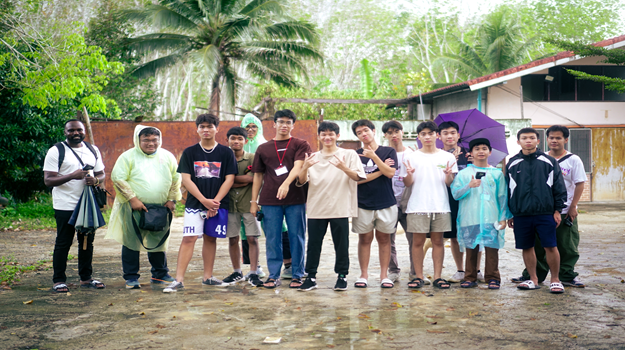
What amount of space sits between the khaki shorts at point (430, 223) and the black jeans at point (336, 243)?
691 mm

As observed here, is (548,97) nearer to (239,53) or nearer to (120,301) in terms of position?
A: (239,53)

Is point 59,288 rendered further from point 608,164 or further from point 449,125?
point 608,164

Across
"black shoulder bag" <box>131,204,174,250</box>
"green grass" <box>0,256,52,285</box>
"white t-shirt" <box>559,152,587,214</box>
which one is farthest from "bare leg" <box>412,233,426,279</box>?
"green grass" <box>0,256,52,285</box>

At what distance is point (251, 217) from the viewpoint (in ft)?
18.9

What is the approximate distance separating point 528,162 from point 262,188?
2.66m

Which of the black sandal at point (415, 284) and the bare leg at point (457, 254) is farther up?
the bare leg at point (457, 254)

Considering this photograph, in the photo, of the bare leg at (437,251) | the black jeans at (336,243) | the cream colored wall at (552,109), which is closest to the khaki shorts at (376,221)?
the black jeans at (336,243)

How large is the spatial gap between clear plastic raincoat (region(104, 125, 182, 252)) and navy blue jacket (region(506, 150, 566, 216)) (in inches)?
138

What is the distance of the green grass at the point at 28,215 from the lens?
10602 millimetres

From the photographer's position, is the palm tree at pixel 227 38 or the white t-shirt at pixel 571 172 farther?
the palm tree at pixel 227 38

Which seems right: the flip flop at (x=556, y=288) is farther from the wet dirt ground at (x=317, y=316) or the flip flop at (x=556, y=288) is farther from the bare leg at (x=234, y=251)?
the bare leg at (x=234, y=251)

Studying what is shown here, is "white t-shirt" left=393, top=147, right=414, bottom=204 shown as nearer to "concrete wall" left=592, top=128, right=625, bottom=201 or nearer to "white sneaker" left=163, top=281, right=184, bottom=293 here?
"white sneaker" left=163, top=281, right=184, bottom=293

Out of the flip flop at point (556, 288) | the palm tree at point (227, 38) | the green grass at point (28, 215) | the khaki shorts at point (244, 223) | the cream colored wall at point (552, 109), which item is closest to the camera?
the flip flop at point (556, 288)

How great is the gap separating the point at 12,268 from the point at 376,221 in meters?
4.34
